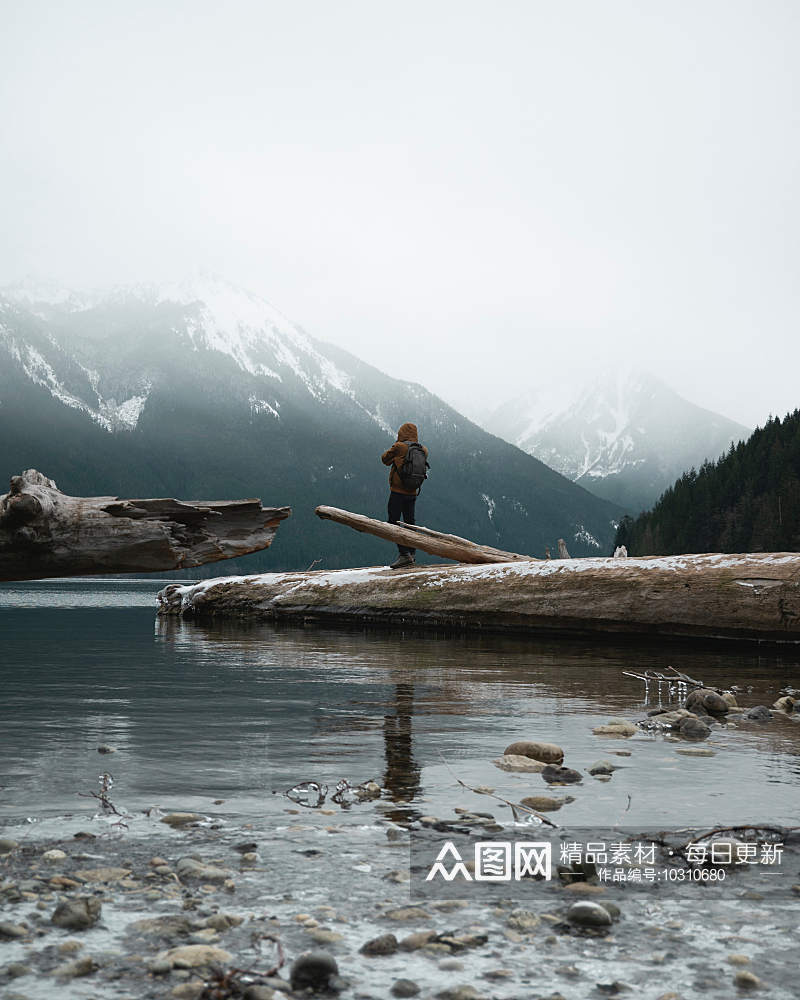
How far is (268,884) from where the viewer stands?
133 inches

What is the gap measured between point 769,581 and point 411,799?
9.42 meters

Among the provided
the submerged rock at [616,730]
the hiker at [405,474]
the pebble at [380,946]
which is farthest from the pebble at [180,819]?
the hiker at [405,474]

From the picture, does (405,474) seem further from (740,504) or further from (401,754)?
(740,504)

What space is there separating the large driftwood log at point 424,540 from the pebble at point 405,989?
47.9 feet

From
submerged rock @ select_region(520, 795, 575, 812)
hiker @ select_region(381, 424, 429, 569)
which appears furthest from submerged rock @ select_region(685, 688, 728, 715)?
hiker @ select_region(381, 424, 429, 569)

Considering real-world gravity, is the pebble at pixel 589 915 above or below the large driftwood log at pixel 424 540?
below

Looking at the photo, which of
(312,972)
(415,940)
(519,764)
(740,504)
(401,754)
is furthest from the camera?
(740,504)

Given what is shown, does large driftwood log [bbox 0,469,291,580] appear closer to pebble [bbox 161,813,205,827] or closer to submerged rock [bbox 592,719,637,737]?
pebble [bbox 161,813,205,827]

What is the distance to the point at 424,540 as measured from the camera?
17578 mm

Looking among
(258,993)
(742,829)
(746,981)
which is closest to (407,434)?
(742,829)

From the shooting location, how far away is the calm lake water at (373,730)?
15.6 ft

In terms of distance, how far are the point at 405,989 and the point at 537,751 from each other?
11.0ft

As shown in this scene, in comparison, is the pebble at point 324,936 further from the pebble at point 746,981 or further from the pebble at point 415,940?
the pebble at point 746,981

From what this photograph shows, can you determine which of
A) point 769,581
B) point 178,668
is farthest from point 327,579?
point 769,581
